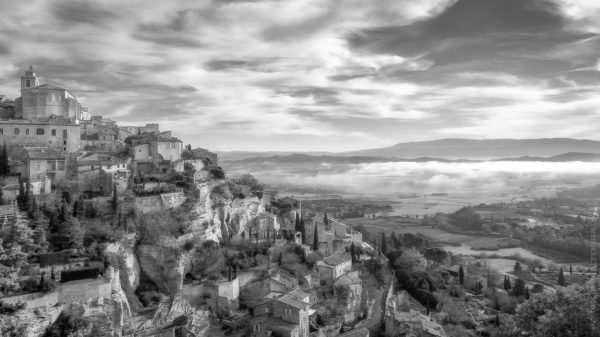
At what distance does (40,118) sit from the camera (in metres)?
29.9

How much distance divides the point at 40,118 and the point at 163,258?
1321cm

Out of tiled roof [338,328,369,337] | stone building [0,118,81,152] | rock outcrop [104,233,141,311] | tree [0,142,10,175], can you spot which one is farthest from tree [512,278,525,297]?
tree [0,142,10,175]

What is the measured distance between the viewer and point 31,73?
106ft

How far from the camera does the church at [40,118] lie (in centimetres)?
2852

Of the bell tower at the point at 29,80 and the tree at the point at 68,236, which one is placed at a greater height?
the bell tower at the point at 29,80

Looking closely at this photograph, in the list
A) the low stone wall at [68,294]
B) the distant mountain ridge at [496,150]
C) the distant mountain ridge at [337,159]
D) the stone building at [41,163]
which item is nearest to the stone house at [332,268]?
the low stone wall at [68,294]

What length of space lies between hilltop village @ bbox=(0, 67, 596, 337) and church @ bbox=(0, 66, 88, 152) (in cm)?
8

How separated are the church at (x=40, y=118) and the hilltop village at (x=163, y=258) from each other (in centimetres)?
8

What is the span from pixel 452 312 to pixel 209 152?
76.0 ft

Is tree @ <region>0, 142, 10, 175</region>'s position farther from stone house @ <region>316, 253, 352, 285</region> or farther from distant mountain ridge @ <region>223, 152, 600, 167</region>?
distant mountain ridge @ <region>223, 152, 600, 167</region>

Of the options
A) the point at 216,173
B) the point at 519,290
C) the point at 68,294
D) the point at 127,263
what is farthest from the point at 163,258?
the point at 519,290

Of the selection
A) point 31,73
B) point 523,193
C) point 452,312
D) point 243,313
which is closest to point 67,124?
point 31,73

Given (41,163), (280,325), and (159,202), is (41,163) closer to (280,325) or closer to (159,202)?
(159,202)

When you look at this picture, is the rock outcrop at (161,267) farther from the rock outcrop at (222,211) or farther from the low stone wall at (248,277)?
the low stone wall at (248,277)
